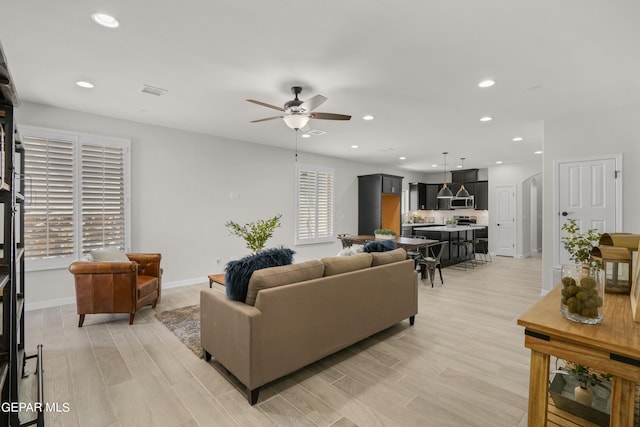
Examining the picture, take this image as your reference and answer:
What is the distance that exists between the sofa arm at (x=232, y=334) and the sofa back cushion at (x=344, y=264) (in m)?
0.81

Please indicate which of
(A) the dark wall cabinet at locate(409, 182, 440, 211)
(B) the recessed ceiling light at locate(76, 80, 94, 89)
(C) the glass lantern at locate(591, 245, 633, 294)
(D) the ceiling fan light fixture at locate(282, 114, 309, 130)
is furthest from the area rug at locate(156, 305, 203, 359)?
(A) the dark wall cabinet at locate(409, 182, 440, 211)

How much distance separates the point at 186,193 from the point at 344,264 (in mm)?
3694

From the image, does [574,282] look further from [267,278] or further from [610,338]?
[267,278]

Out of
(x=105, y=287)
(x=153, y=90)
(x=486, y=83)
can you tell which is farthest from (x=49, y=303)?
(x=486, y=83)

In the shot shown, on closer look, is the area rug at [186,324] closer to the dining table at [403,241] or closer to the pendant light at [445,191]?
the dining table at [403,241]

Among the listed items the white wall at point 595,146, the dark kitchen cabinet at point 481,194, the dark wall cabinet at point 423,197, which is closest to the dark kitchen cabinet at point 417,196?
the dark wall cabinet at point 423,197

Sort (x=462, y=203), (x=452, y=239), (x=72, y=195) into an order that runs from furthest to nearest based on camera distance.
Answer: (x=462, y=203), (x=452, y=239), (x=72, y=195)

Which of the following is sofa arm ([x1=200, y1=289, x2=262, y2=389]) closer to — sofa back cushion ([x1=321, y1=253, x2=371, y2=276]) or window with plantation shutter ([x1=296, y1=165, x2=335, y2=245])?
sofa back cushion ([x1=321, y1=253, x2=371, y2=276])

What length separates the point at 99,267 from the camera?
338 cm

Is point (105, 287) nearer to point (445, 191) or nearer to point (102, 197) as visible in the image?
point (102, 197)

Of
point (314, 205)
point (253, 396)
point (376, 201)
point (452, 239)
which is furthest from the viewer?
point (376, 201)

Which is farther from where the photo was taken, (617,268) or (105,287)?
(105,287)

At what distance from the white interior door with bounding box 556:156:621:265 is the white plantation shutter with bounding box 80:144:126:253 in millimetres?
6695

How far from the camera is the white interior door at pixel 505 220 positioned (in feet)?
29.1
